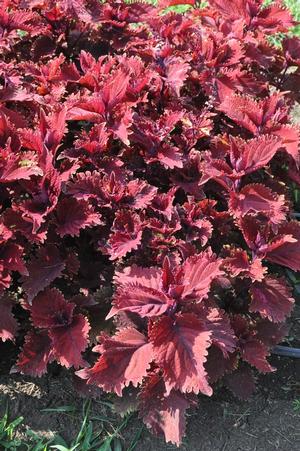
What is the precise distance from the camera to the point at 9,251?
185cm

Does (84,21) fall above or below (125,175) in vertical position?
above

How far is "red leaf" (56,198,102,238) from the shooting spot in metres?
1.84

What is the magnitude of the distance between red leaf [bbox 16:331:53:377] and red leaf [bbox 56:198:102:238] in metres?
0.34

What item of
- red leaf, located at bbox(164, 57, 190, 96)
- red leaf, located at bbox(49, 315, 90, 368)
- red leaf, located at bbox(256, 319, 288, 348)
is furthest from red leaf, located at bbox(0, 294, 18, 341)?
red leaf, located at bbox(164, 57, 190, 96)

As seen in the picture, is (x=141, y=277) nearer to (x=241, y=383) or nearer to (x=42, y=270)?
(x=42, y=270)

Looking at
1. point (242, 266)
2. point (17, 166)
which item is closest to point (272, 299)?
point (242, 266)

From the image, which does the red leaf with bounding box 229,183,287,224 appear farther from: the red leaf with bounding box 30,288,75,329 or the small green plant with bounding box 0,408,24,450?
the small green plant with bounding box 0,408,24,450

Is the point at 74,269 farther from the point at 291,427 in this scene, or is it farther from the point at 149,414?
the point at 291,427

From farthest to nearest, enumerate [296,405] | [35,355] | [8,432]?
[296,405] < [8,432] < [35,355]

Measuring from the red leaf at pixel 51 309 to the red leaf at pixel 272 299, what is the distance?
21.9 inches

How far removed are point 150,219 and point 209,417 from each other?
0.73 meters

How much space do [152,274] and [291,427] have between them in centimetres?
80

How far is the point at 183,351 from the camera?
1.70 m

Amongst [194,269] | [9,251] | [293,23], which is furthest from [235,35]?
[9,251]
